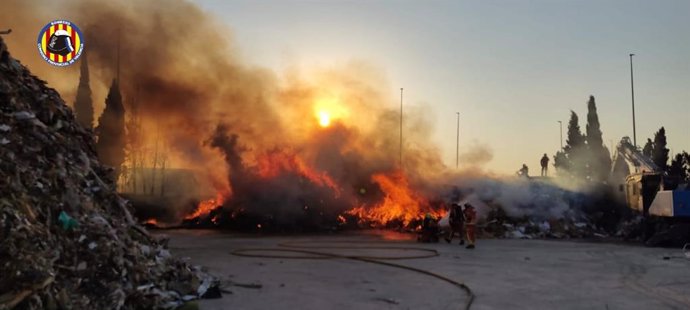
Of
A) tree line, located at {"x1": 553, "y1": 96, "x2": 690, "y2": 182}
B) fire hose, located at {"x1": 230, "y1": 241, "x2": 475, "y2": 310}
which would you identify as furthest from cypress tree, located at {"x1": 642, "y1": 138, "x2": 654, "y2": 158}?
fire hose, located at {"x1": 230, "y1": 241, "x2": 475, "y2": 310}

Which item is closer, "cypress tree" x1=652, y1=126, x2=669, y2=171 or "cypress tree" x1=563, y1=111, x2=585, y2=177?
"cypress tree" x1=652, y1=126, x2=669, y2=171

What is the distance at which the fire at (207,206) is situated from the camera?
32.2 metres

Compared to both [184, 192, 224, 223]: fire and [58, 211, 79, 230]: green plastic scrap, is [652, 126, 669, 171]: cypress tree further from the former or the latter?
[58, 211, 79, 230]: green plastic scrap

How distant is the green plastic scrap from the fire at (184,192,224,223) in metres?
25.3

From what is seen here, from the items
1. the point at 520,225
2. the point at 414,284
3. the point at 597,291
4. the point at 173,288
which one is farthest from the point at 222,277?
the point at 520,225

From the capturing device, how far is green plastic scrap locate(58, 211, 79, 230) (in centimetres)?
690

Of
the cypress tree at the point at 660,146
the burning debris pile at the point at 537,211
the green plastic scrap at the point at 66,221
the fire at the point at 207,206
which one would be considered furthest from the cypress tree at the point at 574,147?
the green plastic scrap at the point at 66,221

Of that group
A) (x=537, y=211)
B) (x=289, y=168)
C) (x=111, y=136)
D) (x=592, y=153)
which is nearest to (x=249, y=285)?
(x=289, y=168)

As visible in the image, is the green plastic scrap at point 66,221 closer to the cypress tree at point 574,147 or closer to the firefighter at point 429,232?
the firefighter at point 429,232

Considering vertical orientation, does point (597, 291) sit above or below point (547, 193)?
below

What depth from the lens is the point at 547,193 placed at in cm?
3084

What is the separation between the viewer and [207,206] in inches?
1309

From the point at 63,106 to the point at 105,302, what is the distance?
4760 mm

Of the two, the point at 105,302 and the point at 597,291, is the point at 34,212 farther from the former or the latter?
the point at 597,291
